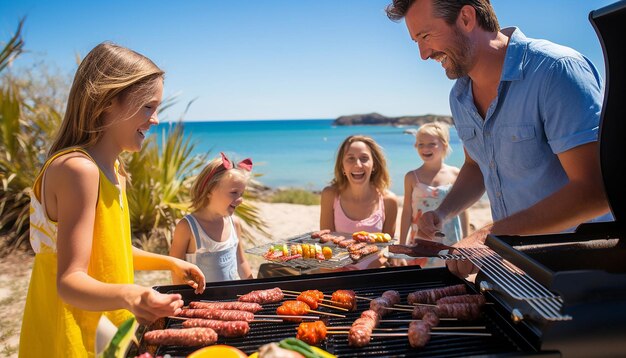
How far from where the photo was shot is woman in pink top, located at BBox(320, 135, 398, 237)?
17.7 ft

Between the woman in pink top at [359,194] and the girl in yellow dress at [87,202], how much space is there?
3177 mm

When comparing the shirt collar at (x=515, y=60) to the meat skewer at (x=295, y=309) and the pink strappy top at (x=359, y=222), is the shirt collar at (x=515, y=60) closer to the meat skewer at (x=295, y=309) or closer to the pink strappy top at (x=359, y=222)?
the meat skewer at (x=295, y=309)

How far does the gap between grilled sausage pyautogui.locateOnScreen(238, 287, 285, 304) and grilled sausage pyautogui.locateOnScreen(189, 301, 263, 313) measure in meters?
0.04

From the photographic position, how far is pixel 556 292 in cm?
148

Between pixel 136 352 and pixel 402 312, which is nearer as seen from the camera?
pixel 136 352

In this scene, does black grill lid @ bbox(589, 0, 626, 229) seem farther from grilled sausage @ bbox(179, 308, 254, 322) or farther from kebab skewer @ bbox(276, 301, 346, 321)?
grilled sausage @ bbox(179, 308, 254, 322)

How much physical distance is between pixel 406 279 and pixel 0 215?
772 cm

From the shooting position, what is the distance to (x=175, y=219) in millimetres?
8250

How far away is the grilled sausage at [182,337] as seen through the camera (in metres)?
1.88

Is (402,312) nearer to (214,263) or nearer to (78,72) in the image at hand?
(78,72)

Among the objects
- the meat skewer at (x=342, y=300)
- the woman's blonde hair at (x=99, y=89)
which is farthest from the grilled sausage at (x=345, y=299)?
the woman's blonde hair at (x=99, y=89)

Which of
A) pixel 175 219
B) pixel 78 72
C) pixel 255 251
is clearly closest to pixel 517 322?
pixel 78 72

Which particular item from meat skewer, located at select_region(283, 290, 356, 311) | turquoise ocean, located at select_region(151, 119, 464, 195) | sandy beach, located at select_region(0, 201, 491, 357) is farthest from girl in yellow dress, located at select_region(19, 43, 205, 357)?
turquoise ocean, located at select_region(151, 119, 464, 195)

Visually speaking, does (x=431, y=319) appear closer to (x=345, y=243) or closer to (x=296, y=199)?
(x=345, y=243)
